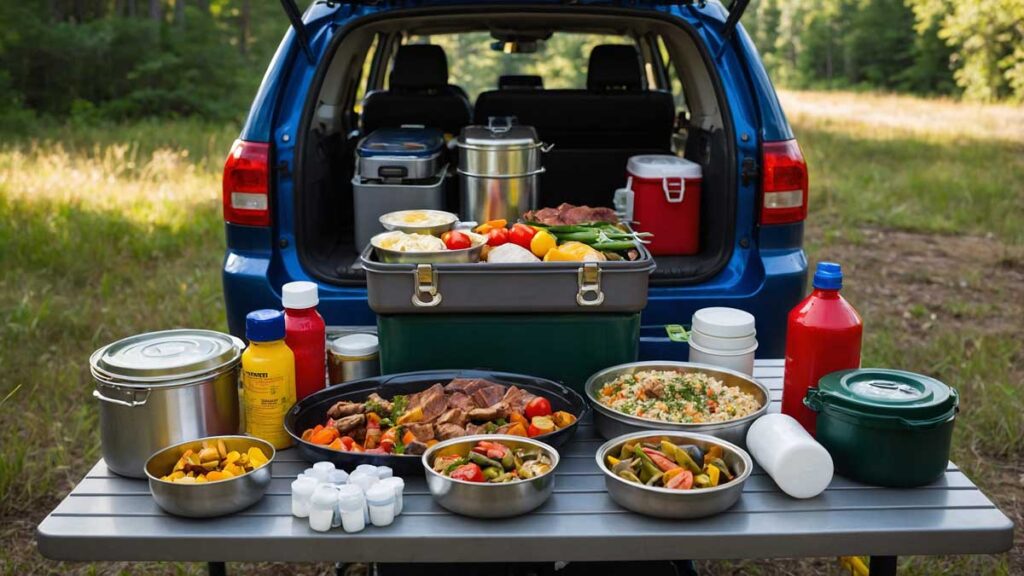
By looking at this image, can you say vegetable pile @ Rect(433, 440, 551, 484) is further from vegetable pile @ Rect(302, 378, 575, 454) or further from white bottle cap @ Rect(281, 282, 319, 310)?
white bottle cap @ Rect(281, 282, 319, 310)

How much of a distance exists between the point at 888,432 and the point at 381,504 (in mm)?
942

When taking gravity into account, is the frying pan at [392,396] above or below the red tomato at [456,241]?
below

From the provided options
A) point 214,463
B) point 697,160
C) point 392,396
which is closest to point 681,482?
point 392,396

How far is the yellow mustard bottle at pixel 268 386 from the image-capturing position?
2.13 metres

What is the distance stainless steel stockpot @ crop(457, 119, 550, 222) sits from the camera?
3271 millimetres

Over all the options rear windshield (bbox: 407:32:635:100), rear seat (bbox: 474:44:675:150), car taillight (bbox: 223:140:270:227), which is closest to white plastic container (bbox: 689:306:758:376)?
car taillight (bbox: 223:140:270:227)

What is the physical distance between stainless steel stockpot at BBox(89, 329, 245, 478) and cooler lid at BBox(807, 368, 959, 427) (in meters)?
1.20

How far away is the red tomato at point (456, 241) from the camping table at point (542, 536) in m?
0.75

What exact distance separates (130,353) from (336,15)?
1.62m

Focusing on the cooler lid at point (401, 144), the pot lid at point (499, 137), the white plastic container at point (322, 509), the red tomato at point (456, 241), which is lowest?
the white plastic container at point (322, 509)

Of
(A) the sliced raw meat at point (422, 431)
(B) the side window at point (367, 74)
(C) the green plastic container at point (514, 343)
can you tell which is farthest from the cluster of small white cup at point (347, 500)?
(B) the side window at point (367, 74)

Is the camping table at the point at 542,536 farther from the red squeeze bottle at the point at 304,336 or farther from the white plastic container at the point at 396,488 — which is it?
the red squeeze bottle at the point at 304,336

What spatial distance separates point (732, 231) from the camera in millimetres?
3252

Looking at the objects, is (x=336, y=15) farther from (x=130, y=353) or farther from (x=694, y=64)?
(x=130, y=353)
